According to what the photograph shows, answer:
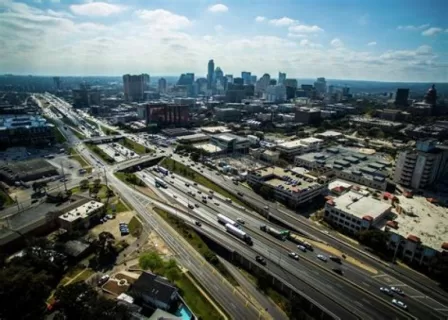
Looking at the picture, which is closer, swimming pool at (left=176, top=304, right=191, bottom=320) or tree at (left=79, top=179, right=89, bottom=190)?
swimming pool at (left=176, top=304, right=191, bottom=320)

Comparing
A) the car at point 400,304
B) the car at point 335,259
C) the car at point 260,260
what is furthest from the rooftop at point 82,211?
the car at point 400,304

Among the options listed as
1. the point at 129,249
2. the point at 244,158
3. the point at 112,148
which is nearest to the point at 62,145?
the point at 112,148

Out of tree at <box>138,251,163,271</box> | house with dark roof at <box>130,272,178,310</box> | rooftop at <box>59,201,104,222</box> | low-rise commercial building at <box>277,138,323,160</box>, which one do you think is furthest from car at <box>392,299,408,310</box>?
low-rise commercial building at <box>277,138,323,160</box>

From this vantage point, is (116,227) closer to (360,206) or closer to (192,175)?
(192,175)

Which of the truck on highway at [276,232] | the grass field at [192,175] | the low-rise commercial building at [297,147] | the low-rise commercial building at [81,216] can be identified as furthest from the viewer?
the low-rise commercial building at [297,147]

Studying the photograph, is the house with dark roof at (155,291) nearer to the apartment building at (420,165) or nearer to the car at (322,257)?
the car at (322,257)

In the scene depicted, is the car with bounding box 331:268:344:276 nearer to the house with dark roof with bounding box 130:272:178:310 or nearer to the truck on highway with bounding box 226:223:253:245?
the truck on highway with bounding box 226:223:253:245

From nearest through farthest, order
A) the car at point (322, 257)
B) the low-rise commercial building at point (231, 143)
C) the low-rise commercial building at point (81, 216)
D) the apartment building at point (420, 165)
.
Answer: the car at point (322, 257)
the low-rise commercial building at point (81, 216)
the apartment building at point (420, 165)
the low-rise commercial building at point (231, 143)
